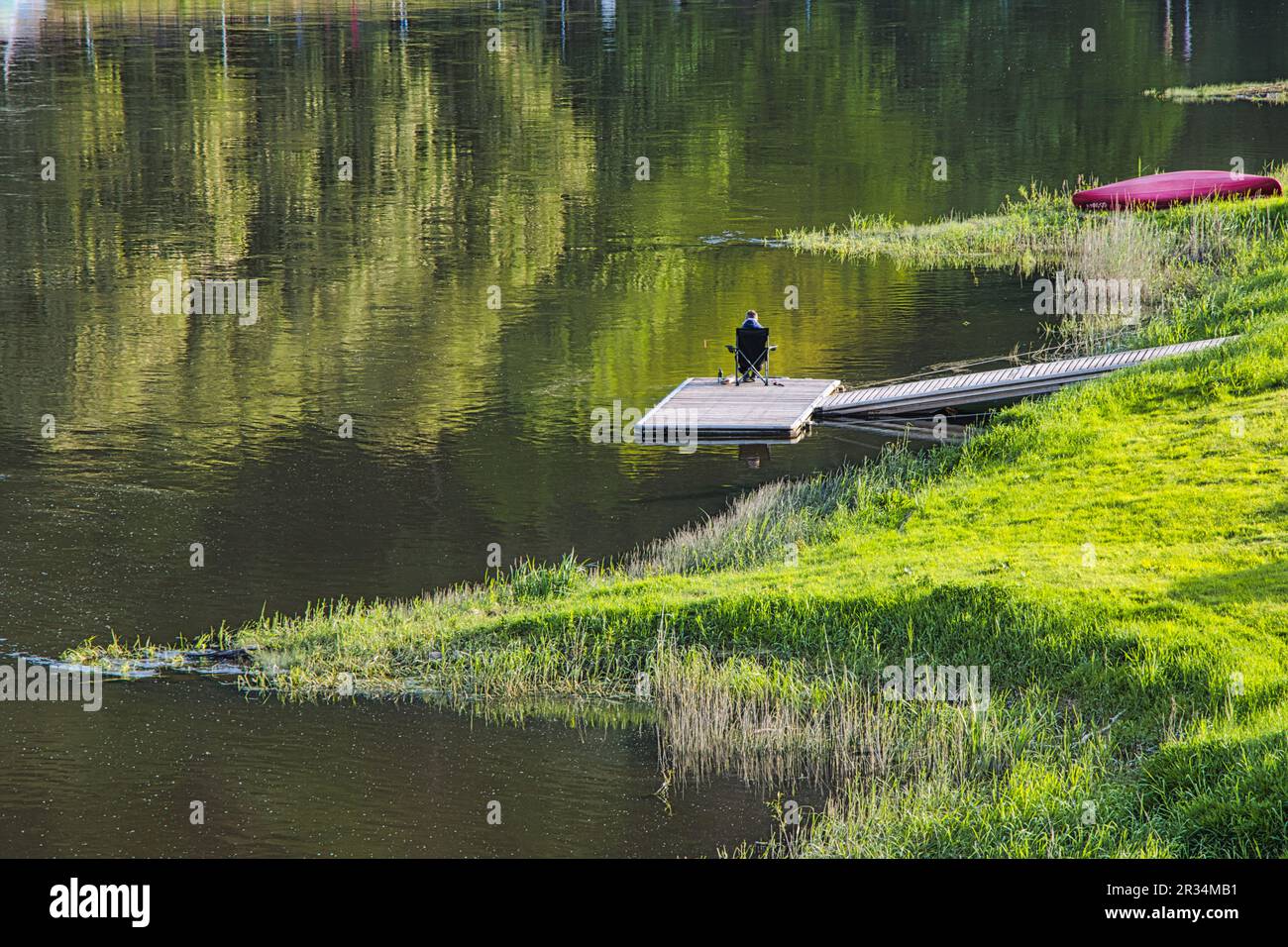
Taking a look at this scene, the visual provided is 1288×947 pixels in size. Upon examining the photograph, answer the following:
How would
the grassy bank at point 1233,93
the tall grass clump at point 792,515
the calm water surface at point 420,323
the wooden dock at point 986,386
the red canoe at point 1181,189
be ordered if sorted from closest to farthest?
the calm water surface at point 420,323 → the tall grass clump at point 792,515 → the wooden dock at point 986,386 → the red canoe at point 1181,189 → the grassy bank at point 1233,93

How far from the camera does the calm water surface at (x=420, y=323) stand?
2088 cm

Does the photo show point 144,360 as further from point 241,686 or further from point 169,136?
point 169,136

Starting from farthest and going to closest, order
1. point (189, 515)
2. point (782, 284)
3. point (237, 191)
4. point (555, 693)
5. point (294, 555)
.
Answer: point (237, 191)
point (782, 284)
point (189, 515)
point (294, 555)
point (555, 693)

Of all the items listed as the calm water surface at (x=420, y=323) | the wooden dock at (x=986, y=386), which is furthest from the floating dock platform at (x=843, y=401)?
the calm water surface at (x=420, y=323)

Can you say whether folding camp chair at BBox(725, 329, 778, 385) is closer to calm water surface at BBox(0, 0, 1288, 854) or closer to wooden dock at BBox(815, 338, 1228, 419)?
wooden dock at BBox(815, 338, 1228, 419)

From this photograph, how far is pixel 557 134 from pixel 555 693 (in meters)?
60.4

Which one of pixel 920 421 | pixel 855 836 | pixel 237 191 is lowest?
pixel 855 836

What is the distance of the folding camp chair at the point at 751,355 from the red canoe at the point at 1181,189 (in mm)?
17789

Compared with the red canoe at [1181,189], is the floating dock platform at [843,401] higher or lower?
lower

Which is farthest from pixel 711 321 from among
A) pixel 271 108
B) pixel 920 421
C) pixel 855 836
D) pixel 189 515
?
pixel 271 108

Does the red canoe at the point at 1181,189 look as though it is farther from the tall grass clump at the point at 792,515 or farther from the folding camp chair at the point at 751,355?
the tall grass clump at the point at 792,515

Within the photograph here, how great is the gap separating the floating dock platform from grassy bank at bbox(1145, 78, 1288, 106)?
51.7m

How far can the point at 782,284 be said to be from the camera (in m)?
51.9

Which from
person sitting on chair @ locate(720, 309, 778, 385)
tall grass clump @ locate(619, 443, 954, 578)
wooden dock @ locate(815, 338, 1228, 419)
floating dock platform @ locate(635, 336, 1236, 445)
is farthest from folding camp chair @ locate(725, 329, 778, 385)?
tall grass clump @ locate(619, 443, 954, 578)
